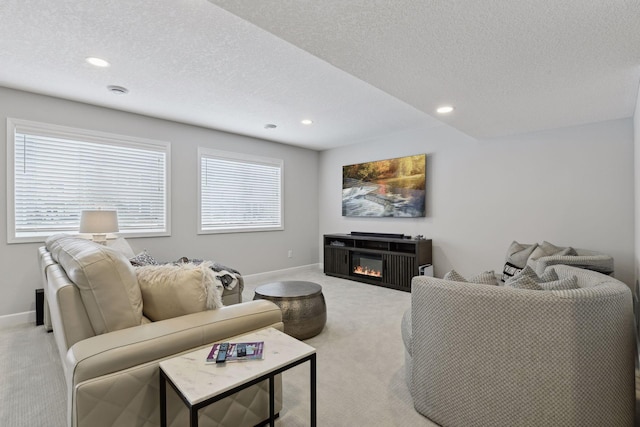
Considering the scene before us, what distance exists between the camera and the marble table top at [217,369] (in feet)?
3.51

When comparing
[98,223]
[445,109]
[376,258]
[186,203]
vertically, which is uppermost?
[445,109]

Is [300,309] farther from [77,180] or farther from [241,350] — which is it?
[77,180]

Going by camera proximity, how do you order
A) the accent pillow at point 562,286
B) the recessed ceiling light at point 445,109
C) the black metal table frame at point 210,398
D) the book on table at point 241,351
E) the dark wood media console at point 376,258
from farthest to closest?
the dark wood media console at point 376,258, the recessed ceiling light at point 445,109, the accent pillow at point 562,286, the book on table at point 241,351, the black metal table frame at point 210,398

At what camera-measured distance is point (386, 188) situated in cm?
516

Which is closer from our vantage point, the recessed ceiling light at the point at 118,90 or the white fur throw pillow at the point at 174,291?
the white fur throw pillow at the point at 174,291

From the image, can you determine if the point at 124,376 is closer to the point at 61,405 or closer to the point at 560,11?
the point at 61,405

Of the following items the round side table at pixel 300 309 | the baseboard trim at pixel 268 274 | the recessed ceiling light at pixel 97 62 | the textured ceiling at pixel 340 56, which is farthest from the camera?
the baseboard trim at pixel 268 274

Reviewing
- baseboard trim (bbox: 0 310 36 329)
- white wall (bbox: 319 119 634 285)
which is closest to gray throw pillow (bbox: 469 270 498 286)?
white wall (bbox: 319 119 634 285)

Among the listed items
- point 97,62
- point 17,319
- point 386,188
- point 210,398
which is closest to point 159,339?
point 210,398

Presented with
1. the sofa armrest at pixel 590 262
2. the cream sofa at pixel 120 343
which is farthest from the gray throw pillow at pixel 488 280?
the sofa armrest at pixel 590 262

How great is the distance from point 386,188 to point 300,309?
305 cm

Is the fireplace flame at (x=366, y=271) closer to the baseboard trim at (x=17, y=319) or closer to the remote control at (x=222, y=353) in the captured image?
the remote control at (x=222, y=353)

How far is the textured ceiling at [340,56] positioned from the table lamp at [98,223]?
1.30 m

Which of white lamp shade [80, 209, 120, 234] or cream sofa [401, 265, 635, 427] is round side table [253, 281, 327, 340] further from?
white lamp shade [80, 209, 120, 234]
